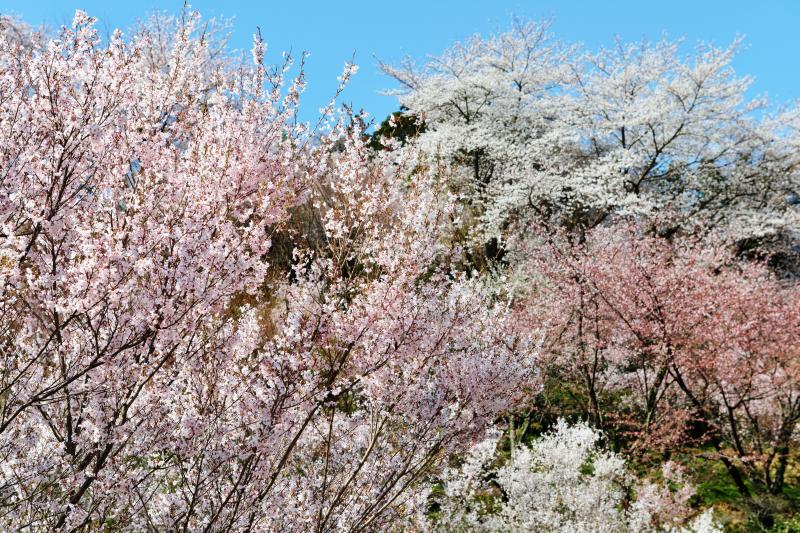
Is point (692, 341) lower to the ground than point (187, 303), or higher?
higher

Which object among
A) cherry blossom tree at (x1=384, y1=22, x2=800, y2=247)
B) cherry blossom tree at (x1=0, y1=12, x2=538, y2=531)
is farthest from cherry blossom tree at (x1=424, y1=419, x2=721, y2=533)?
cherry blossom tree at (x1=384, y1=22, x2=800, y2=247)

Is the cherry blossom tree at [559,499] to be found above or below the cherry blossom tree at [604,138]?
below

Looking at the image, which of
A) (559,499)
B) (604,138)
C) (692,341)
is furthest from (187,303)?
(604,138)

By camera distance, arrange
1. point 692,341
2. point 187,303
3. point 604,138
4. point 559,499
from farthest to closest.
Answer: point 604,138 < point 692,341 < point 559,499 < point 187,303

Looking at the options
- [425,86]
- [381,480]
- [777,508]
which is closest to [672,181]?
[425,86]

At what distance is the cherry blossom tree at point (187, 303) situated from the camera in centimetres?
315

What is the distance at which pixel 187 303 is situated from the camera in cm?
323

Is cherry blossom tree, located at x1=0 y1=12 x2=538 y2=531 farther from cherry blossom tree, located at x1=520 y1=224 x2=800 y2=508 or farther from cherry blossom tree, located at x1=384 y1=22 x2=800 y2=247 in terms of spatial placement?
cherry blossom tree, located at x1=384 y1=22 x2=800 y2=247

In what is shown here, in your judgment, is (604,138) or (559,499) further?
(604,138)

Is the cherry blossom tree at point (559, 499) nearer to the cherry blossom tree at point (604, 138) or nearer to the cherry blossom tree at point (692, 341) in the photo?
the cherry blossom tree at point (692, 341)

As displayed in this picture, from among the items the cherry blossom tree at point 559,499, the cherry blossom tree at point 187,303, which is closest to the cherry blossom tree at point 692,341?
the cherry blossom tree at point 559,499

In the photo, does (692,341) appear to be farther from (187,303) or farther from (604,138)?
(604,138)

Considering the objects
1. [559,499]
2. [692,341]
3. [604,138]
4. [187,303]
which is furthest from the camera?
[604,138]

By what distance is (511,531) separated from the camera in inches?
298
